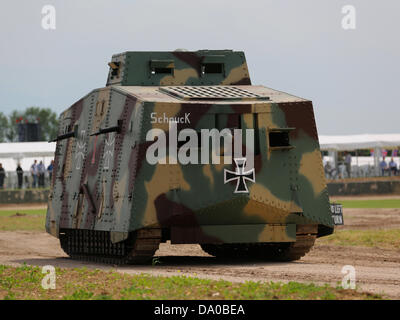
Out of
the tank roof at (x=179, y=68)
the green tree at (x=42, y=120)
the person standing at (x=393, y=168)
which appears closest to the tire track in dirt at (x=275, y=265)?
the tank roof at (x=179, y=68)

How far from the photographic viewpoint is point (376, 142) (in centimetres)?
5978

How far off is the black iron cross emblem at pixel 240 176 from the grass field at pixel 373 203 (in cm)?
2104

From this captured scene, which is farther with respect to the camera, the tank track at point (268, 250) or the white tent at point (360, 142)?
the white tent at point (360, 142)

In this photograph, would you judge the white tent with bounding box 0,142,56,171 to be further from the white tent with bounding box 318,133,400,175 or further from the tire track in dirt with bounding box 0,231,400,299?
the tire track in dirt with bounding box 0,231,400,299

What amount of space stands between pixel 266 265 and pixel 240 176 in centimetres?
173

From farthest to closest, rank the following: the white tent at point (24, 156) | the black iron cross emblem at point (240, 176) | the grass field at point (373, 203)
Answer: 1. the white tent at point (24, 156)
2. the grass field at point (373, 203)
3. the black iron cross emblem at point (240, 176)

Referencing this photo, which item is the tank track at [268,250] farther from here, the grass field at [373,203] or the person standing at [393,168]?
the person standing at [393,168]

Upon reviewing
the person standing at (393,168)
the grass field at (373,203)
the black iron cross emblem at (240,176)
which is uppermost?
the black iron cross emblem at (240,176)

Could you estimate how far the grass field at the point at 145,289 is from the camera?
1145 cm

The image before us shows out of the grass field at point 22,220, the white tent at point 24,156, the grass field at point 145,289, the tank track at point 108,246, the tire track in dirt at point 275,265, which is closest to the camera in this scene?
the grass field at point 145,289

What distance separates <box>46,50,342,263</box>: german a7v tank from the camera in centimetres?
1666

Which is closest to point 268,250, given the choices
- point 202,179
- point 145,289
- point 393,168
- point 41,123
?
point 202,179

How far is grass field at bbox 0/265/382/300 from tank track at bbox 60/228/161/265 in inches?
86.2

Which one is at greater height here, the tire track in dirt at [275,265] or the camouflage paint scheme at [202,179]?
the camouflage paint scheme at [202,179]
